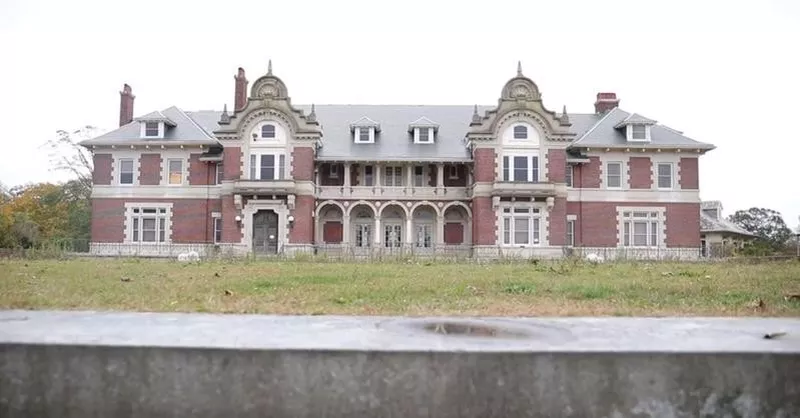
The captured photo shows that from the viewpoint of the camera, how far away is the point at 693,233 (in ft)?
135

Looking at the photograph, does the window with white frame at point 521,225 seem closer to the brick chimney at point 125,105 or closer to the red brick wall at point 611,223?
the red brick wall at point 611,223

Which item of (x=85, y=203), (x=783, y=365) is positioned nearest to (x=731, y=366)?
(x=783, y=365)

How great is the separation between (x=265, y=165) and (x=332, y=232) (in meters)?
6.35

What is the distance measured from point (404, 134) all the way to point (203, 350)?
134 feet

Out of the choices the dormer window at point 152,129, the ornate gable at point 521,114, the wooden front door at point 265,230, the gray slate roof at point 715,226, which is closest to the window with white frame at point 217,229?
the wooden front door at point 265,230

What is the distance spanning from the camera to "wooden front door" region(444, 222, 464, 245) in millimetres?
42844

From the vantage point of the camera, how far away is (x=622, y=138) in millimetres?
42062

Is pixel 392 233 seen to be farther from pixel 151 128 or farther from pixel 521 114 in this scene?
pixel 151 128

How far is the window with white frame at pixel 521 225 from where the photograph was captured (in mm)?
39875

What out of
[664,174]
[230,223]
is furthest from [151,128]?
[664,174]

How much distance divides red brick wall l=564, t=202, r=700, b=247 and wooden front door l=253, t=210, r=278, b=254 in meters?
18.5

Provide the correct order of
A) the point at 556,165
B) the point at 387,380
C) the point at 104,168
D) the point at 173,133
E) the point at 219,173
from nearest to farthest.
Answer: the point at 387,380
the point at 556,165
the point at 219,173
the point at 104,168
the point at 173,133

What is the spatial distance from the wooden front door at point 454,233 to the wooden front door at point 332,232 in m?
Answer: 6.86

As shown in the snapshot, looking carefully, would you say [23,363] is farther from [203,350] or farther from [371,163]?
[371,163]
